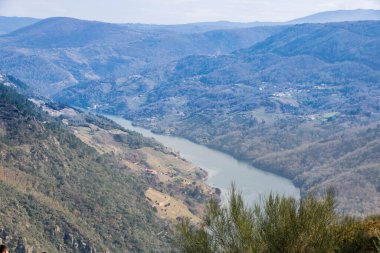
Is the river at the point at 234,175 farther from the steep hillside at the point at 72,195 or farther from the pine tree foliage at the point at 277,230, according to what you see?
the pine tree foliage at the point at 277,230

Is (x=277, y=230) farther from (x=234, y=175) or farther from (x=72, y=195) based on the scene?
(x=234, y=175)

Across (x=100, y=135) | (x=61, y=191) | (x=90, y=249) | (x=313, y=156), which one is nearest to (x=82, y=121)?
(x=100, y=135)

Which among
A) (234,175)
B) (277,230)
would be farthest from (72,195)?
(277,230)

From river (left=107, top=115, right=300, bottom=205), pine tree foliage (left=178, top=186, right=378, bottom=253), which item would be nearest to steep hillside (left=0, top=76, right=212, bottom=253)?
river (left=107, top=115, right=300, bottom=205)

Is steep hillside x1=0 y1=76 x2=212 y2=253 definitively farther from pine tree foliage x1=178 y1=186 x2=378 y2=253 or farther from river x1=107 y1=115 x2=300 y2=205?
pine tree foliage x1=178 y1=186 x2=378 y2=253

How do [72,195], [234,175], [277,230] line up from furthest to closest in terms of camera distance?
[234,175]
[72,195]
[277,230]
